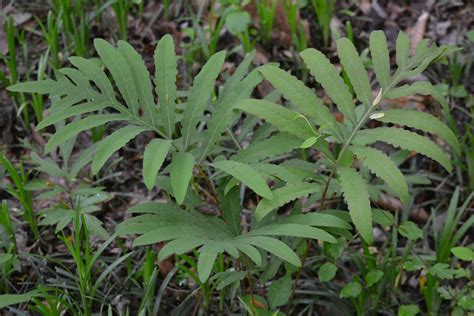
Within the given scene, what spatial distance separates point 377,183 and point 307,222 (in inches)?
38.1

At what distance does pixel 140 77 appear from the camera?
2.12 metres

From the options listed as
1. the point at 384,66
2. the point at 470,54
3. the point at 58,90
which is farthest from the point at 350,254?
the point at 470,54

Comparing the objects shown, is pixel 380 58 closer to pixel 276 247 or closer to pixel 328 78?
pixel 328 78

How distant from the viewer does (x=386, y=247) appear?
114 inches

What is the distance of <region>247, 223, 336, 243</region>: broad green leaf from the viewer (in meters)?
1.92

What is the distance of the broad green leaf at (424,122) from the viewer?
1.98m

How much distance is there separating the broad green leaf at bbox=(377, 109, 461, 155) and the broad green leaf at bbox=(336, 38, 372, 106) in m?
0.12

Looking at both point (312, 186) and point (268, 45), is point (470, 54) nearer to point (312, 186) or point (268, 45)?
point (268, 45)

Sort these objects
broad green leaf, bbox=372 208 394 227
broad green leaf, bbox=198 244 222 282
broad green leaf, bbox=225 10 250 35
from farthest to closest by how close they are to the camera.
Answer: broad green leaf, bbox=225 10 250 35, broad green leaf, bbox=372 208 394 227, broad green leaf, bbox=198 244 222 282

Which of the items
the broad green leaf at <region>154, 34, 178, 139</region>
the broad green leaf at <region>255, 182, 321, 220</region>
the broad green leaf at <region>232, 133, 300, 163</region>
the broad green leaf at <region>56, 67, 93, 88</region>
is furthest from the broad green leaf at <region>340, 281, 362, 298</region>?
the broad green leaf at <region>56, 67, 93, 88</region>

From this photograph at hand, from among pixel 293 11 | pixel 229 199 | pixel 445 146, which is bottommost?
pixel 445 146

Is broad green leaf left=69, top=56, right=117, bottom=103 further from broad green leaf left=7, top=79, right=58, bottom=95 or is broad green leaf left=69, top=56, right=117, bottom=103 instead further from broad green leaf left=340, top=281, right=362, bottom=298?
broad green leaf left=340, top=281, right=362, bottom=298

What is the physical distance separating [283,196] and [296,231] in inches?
4.8

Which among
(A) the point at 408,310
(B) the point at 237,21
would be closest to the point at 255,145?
(A) the point at 408,310
